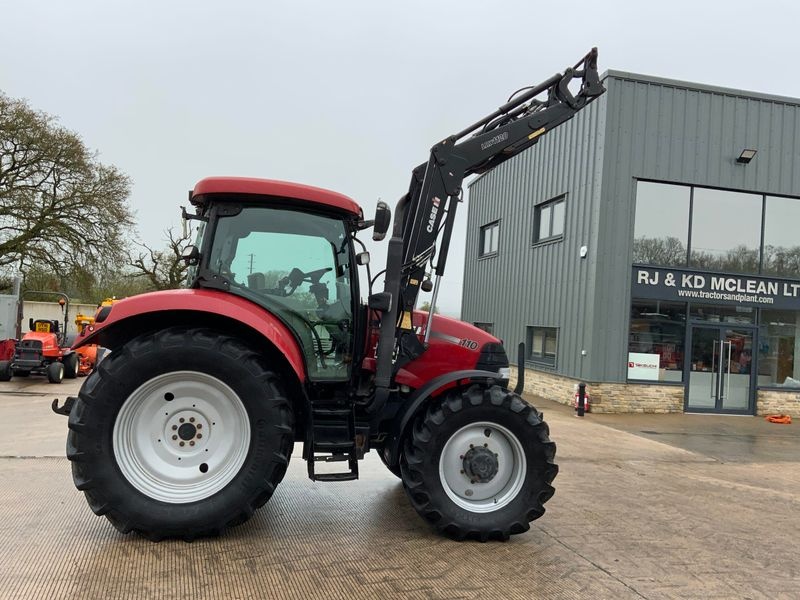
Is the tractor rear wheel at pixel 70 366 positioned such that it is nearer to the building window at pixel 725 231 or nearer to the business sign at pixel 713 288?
the business sign at pixel 713 288

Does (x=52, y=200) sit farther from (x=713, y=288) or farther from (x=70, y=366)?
(x=713, y=288)

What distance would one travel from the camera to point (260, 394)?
12.4 feet

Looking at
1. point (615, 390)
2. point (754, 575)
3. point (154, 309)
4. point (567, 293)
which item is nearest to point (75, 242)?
point (567, 293)

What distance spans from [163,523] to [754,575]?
3.74 metres

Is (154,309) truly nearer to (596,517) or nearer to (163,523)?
(163,523)

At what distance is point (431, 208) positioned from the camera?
173 inches

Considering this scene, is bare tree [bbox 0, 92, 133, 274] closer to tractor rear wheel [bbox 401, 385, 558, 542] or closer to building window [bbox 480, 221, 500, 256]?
building window [bbox 480, 221, 500, 256]

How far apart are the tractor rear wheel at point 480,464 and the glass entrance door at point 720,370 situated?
10085mm

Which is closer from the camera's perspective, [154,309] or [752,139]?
[154,309]

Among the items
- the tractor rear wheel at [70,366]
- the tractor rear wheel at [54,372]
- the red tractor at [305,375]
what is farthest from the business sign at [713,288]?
the tractor rear wheel at [70,366]

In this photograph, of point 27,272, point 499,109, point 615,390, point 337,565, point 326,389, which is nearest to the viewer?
point 337,565

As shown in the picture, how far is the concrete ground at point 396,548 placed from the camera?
10.7 ft

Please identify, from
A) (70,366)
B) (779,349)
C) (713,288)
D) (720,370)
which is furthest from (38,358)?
(779,349)

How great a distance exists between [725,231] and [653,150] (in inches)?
98.5
